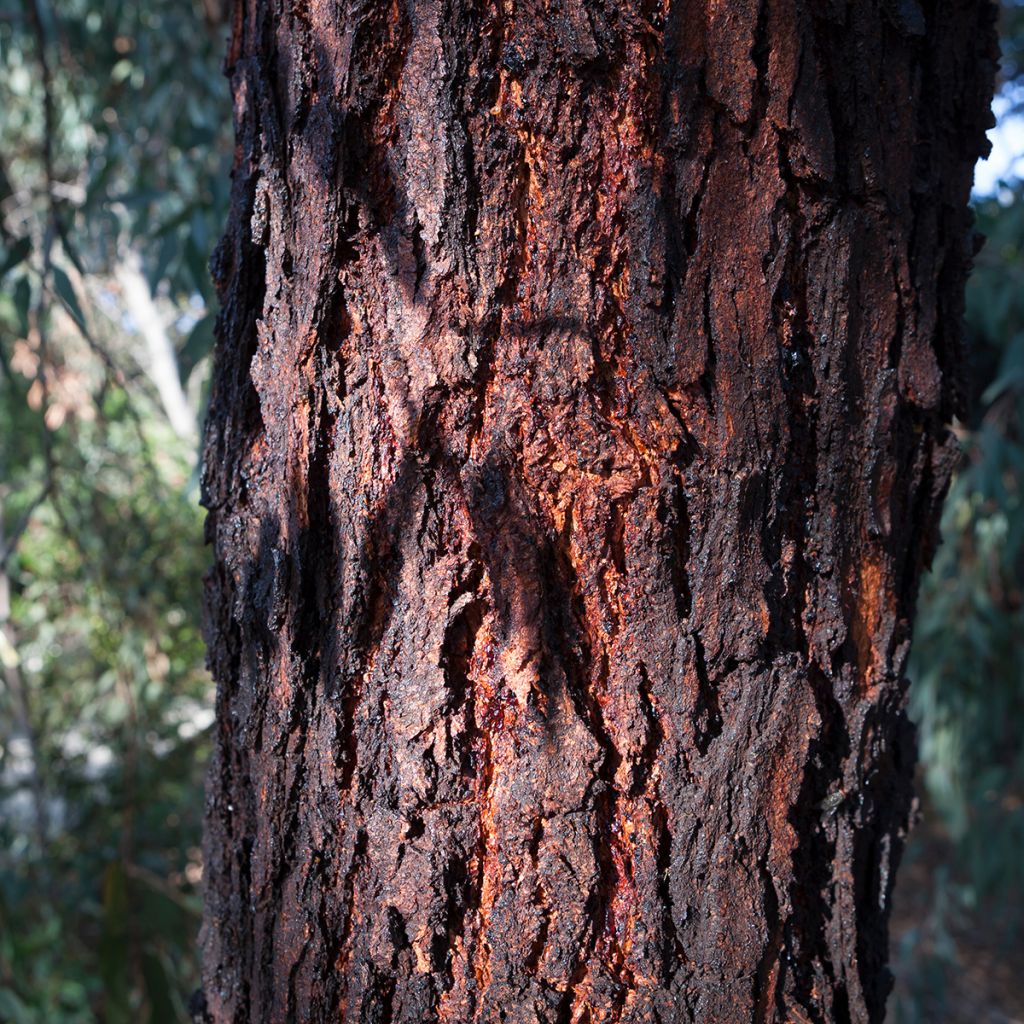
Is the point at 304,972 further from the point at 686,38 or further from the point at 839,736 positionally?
the point at 686,38

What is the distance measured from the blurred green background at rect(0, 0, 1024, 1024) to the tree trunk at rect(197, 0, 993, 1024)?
1.28 m

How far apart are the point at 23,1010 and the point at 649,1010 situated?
66.8 inches

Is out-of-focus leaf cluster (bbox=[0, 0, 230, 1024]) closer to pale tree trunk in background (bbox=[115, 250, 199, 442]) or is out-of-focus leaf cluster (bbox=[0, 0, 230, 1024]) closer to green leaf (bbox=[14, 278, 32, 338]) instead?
green leaf (bbox=[14, 278, 32, 338])

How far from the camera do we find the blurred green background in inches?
81.2

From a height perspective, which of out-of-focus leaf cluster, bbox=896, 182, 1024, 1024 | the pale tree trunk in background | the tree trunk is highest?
the pale tree trunk in background

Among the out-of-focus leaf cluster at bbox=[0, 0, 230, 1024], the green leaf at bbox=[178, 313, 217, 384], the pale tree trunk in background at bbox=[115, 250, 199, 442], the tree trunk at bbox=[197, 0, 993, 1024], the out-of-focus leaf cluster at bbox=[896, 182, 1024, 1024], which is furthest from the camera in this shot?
the pale tree trunk in background at bbox=[115, 250, 199, 442]

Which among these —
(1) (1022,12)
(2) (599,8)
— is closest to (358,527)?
(2) (599,8)

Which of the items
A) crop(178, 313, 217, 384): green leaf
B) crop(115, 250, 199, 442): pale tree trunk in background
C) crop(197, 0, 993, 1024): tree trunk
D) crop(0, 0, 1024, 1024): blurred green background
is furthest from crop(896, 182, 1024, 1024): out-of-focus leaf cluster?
crop(115, 250, 199, 442): pale tree trunk in background

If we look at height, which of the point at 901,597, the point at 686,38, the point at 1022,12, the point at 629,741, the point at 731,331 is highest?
the point at 1022,12

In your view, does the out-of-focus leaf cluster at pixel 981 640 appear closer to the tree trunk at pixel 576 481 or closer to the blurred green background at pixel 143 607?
the blurred green background at pixel 143 607

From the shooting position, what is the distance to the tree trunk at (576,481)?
0.57m

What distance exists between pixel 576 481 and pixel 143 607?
7.11ft

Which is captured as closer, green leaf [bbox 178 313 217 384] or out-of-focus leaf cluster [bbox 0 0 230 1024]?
green leaf [bbox 178 313 217 384]

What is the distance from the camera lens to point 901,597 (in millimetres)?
679
